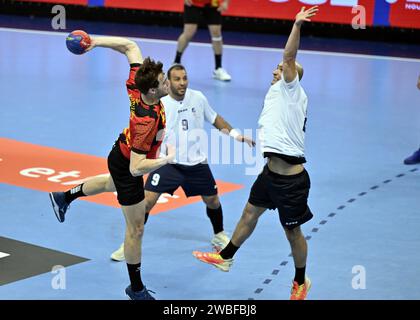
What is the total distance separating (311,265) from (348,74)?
952 centimetres

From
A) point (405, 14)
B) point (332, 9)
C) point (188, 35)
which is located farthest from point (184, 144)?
point (332, 9)

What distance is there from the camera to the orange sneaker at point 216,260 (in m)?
7.85

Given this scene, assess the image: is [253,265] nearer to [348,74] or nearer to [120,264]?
[120,264]

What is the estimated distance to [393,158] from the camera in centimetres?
1197

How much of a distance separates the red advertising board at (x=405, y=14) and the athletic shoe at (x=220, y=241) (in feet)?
40.8

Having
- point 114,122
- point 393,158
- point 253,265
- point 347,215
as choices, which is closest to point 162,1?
point 114,122

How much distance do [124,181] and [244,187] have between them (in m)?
3.36

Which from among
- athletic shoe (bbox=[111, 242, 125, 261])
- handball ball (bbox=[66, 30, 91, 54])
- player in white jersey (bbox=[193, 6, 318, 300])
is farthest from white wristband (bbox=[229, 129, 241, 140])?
handball ball (bbox=[66, 30, 91, 54])

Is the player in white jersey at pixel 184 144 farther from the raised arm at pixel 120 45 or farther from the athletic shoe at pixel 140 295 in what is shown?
the athletic shoe at pixel 140 295

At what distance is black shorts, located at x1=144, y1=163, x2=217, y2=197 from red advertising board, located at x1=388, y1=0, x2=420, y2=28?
1248 cm

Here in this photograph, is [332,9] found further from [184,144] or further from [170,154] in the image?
[170,154]

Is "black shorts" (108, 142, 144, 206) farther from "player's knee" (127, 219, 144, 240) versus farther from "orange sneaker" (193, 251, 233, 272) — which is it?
"orange sneaker" (193, 251, 233, 272)

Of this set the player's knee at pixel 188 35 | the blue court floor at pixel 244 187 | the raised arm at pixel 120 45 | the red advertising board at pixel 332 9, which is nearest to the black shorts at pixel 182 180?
the blue court floor at pixel 244 187

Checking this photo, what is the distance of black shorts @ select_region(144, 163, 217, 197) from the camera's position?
8359mm
